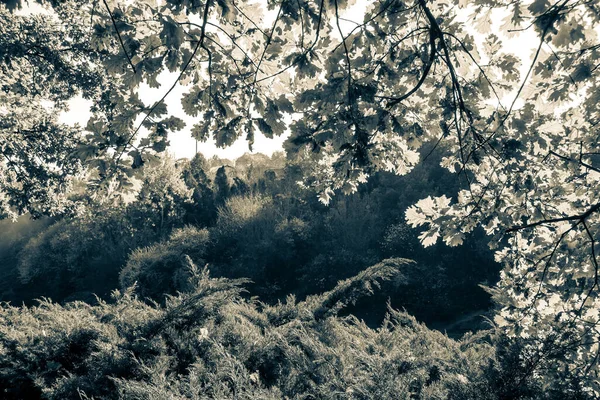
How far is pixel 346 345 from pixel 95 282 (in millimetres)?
22538

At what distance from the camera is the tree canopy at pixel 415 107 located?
2.69 metres

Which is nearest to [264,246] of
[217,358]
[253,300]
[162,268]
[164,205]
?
[162,268]

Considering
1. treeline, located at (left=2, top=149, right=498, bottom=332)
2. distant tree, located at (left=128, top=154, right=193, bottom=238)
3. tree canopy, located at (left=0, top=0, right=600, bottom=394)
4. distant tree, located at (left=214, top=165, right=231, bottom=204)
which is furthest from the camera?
distant tree, located at (left=214, top=165, right=231, bottom=204)

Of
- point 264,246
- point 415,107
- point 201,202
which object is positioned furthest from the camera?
point 201,202

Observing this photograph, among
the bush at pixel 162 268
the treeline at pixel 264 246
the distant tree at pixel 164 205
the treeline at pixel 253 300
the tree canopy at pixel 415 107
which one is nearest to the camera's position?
the tree canopy at pixel 415 107

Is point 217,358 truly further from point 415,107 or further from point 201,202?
point 201,202

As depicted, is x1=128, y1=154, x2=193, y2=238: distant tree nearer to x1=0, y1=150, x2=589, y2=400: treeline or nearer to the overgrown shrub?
x1=0, y1=150, x2=589, y2=400: treeline

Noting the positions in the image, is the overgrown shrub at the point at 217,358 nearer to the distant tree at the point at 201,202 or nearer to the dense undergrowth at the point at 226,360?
the dense undergrowth at the point at 226,360

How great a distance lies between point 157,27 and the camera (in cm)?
288

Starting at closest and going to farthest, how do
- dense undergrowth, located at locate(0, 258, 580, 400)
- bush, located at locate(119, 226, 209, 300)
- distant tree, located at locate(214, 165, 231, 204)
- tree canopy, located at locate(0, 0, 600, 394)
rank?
tree canopy, located at locate(0, 0, 600, 394), dense undergrowth, located at locate(0, 258, 580, 400), bush, located at locate(119, 226, 209, 300), distant tree, located at locate(214, 165, 231, 204)

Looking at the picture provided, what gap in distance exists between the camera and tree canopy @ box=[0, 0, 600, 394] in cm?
269

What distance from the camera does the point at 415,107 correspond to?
348 cm

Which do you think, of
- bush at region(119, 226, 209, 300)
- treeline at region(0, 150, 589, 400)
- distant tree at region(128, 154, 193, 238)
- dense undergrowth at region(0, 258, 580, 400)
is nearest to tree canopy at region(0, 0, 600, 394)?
treeline at region(0, 150, 589, 400)

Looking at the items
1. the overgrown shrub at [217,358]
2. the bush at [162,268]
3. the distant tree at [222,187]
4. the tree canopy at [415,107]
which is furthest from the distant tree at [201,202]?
the tree canopy at [415,107]
